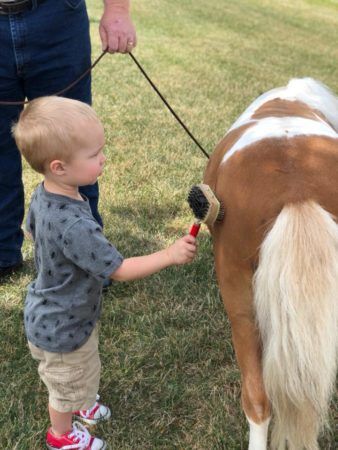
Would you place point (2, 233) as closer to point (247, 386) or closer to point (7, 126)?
point (7, 126)

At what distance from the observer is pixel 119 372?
257cm

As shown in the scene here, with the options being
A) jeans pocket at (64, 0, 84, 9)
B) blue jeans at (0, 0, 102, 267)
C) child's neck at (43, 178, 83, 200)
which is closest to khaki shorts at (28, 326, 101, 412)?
child's neck at (43, 178, 83, 200)

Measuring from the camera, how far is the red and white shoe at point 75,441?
7.07ft

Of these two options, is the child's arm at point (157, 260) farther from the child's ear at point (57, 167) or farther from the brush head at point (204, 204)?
the child's ear at point (57, 167)

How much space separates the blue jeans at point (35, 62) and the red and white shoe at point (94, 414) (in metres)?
1.17

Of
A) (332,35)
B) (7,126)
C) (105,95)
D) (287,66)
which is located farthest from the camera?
(332,35)

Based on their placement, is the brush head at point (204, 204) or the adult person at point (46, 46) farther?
the adult person at point (46, 46)

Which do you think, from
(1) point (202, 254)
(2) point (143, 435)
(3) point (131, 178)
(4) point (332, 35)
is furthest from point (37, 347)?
(4) point (332, 35)

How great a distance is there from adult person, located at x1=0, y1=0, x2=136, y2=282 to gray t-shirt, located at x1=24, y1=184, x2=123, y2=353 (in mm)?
964

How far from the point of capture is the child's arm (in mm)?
1757

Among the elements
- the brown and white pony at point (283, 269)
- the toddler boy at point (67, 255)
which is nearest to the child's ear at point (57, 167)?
the toddler boy at point (67, 255)

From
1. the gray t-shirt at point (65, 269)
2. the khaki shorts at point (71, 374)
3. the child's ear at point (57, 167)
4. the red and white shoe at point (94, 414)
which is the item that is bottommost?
the red and white shoe at point (94, 414)

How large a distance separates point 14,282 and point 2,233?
28 centimetres

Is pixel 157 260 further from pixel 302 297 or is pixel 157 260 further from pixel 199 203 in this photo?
pixel 302 297
